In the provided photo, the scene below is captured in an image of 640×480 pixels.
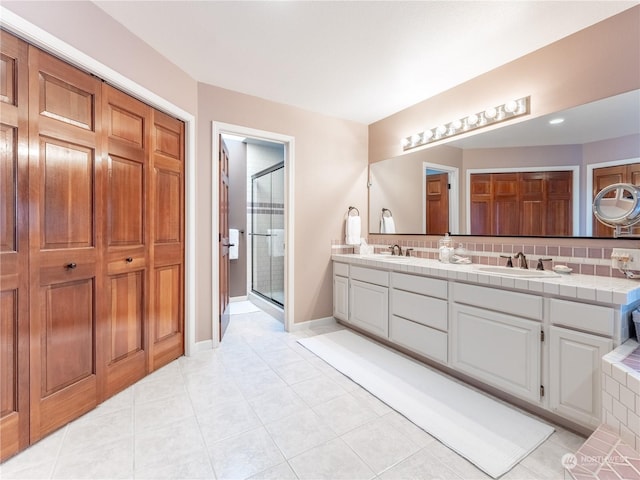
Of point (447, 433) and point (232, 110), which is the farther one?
point (232, 110)

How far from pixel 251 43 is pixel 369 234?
7.65ft

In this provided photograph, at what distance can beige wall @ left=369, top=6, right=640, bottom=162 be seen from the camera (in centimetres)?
172

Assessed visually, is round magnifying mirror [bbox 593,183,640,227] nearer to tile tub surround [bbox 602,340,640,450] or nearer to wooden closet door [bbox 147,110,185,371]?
tile tub surround [bbox 602,340,640,450]

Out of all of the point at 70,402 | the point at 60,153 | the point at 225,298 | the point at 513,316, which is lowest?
the point at 70,402

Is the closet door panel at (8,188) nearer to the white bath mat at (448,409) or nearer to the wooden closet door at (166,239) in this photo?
the wooden closet door at (166,239)

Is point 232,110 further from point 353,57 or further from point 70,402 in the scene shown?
point 70,402

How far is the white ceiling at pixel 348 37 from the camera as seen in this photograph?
1724 millimetres

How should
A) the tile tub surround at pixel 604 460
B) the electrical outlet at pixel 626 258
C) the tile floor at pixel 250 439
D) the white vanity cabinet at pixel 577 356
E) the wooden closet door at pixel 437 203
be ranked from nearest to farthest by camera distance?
the tile tub surround at pixel 604 460
the tile floor at pixel 250 439
the white vanity cabinet at pixel 577 356
the electrical outlet at pixel 626 258
the wooden closet door at pixel 437 203

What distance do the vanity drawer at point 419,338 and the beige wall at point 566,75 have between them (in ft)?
5.95

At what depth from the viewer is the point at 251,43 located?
6.78 ft

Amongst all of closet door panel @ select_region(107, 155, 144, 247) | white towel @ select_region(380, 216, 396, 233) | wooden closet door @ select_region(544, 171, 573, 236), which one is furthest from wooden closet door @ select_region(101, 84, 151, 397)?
wooden closet door @ select_region(544, 171, 573, 236)

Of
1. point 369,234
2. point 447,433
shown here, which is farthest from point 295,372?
point 369,234

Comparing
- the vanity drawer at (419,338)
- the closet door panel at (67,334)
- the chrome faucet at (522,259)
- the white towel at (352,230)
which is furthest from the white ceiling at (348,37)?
the vanity drawer at (419,338)

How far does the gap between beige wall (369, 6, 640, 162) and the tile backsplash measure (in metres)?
0.92
